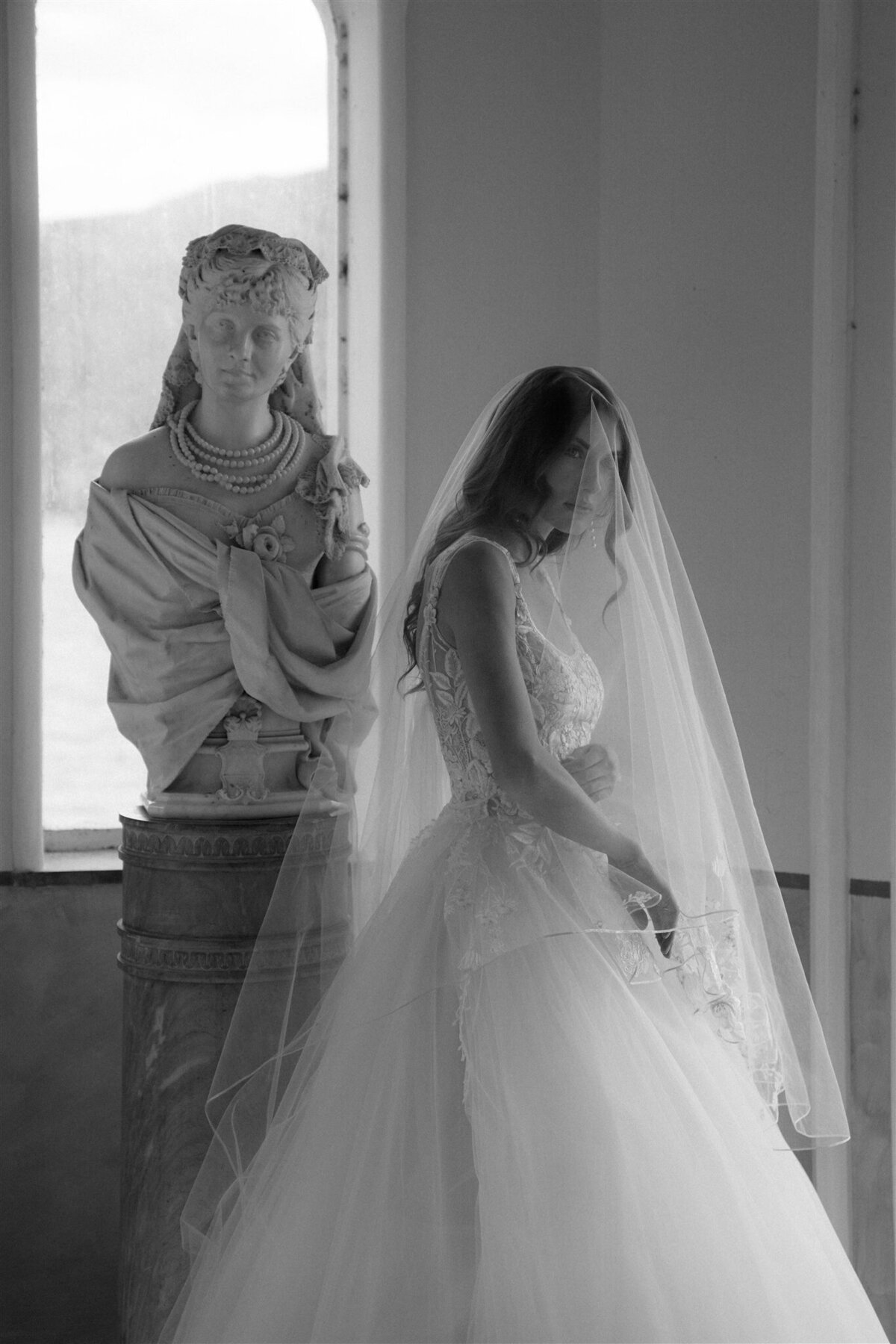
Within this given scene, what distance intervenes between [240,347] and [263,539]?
0.37 metres

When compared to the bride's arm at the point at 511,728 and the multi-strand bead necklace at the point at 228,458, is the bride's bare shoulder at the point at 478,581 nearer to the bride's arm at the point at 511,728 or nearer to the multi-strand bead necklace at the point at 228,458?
the bride's arm at the point at 511,728

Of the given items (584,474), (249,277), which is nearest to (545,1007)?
(584,474)

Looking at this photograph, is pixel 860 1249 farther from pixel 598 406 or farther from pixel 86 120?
pixel 86 120

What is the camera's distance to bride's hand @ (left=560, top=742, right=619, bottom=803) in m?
2.08

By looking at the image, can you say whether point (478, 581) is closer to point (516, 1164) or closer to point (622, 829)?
point (622, 829)

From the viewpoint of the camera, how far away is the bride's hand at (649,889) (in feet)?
6.44

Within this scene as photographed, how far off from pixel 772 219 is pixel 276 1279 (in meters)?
2.65

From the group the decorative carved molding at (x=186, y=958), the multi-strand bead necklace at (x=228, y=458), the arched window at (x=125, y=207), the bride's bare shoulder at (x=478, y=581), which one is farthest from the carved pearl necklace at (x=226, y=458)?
the arched window at (x=125, y=207)

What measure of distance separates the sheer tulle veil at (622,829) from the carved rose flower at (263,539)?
45 cm

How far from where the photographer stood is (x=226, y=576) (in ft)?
8.52


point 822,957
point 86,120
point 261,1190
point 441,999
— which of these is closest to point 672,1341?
point 441,999

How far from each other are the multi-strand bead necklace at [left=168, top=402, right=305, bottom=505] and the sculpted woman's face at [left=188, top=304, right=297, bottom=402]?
4.0 inches

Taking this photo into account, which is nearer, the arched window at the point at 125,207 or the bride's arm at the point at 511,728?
the bride's arm at the point at 511,728

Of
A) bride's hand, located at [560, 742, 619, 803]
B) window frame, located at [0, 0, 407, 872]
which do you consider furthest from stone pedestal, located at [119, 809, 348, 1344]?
window frame, located at [0, 0, 407, 872]
